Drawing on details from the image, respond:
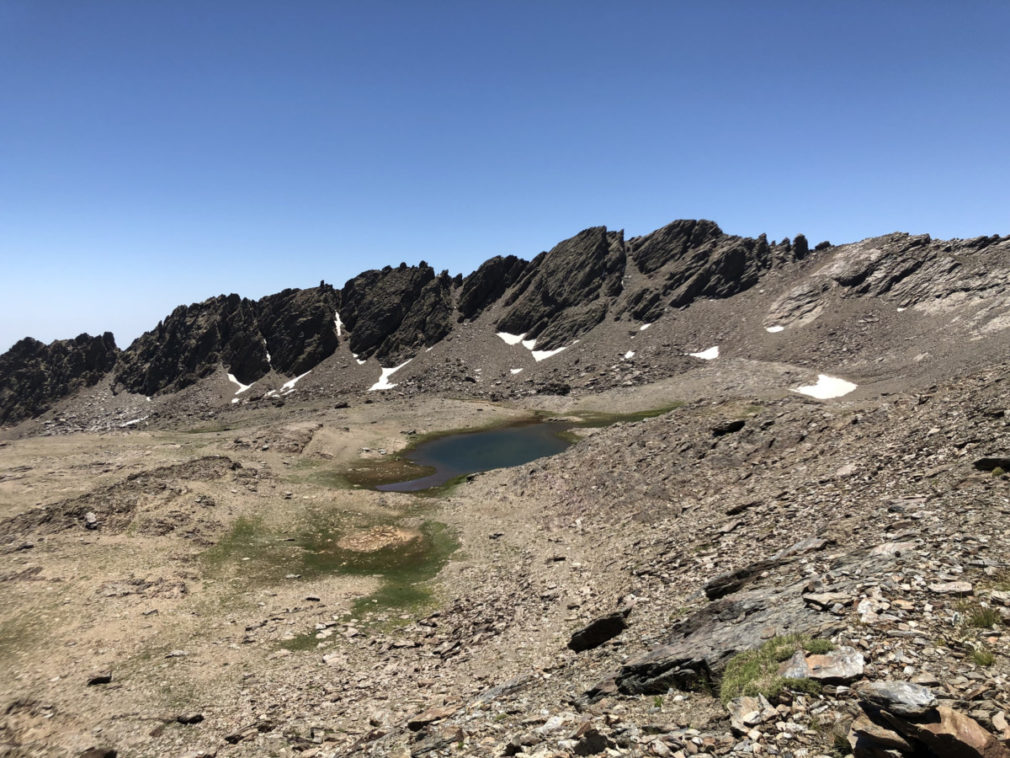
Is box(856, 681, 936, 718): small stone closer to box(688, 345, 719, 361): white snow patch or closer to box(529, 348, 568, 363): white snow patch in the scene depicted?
box(688, 345, 719, 361): white snow patch

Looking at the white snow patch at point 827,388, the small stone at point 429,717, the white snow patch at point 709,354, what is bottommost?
the small stone at point 429,717

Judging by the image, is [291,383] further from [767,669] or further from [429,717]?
[767,669]

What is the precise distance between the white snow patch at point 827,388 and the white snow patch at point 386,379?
119m

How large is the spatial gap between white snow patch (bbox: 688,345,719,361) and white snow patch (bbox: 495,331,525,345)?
61196mm

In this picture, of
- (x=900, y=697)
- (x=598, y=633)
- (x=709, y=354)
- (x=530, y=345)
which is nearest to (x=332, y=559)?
(x=598, y=633)

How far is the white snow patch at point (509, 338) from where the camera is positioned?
630 feet

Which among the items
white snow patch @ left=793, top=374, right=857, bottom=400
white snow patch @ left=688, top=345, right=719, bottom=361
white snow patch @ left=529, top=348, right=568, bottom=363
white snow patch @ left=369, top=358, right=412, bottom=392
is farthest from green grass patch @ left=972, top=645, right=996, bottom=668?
white snow patch @ left=369, top=358, right=412, bottom=392

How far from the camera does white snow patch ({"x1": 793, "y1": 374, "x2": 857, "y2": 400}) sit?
112m

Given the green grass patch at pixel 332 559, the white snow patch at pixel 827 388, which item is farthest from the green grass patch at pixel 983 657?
the white snow patch at pixel 827 388

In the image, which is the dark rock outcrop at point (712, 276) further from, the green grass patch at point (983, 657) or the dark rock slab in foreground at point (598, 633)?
the green grass patch at point (983, 657)

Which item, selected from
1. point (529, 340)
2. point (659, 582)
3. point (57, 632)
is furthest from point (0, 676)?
point (529, 340)

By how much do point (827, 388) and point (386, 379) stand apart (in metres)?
130

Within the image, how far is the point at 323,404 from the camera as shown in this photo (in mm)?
151750

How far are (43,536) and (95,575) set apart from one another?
935cm
